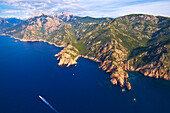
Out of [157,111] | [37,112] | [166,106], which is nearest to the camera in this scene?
[37,112]

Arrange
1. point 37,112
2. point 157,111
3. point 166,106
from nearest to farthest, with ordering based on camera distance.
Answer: point 37,112
point 157,111
point 166,106

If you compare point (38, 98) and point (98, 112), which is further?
point (38, 98)

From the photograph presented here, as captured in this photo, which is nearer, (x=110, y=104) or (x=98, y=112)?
(x=98, y=112)

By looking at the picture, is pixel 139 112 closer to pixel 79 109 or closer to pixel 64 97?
pixel 79 109

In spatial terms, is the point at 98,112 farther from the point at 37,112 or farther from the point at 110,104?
the point at 37,112

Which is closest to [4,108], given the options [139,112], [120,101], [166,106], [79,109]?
[79,109]

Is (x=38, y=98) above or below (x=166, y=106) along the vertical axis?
above

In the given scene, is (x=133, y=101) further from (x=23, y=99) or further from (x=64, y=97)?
(x=23, y=99)

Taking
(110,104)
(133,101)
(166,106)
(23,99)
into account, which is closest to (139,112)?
(133,101)
